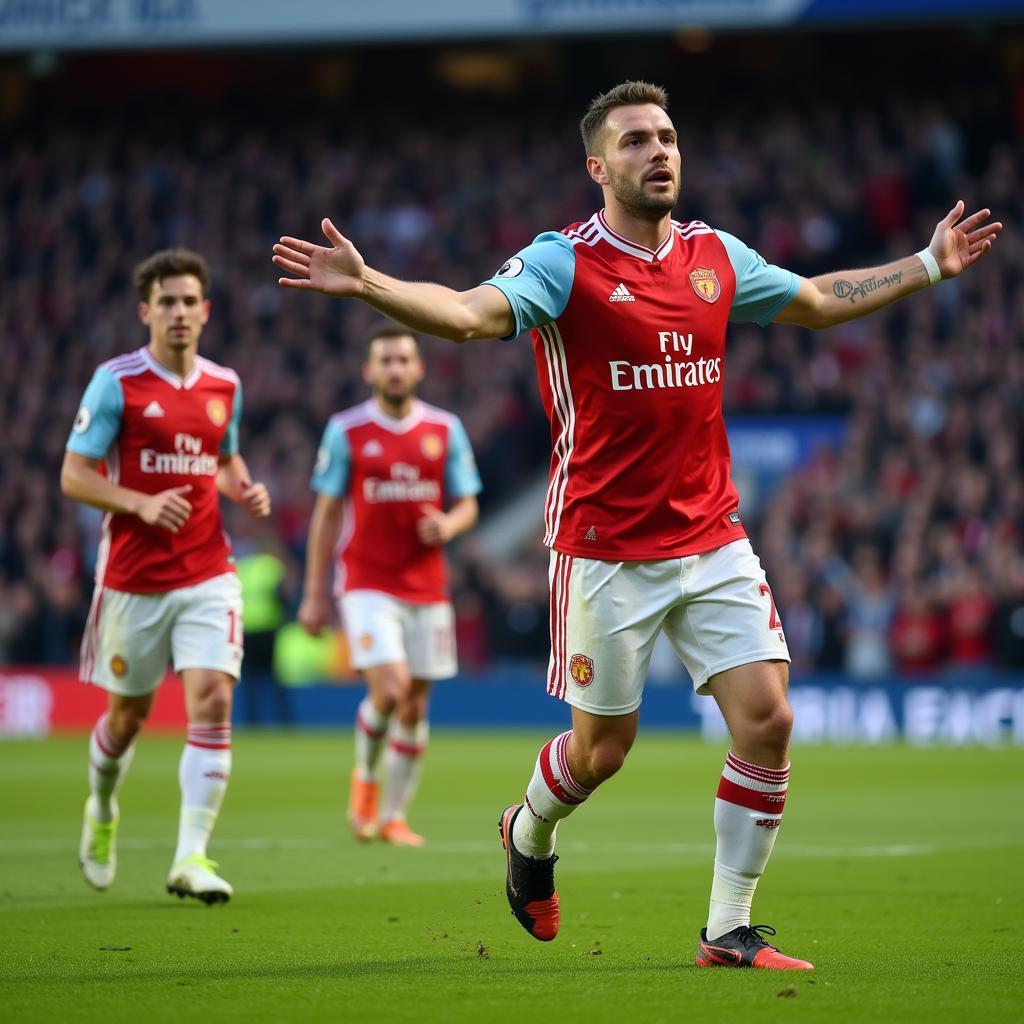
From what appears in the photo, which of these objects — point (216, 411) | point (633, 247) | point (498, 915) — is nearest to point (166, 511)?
point (216, 411)

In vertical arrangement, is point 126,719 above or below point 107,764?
above

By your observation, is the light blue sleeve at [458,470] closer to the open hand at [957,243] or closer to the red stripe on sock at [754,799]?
the open hand at [957,243]

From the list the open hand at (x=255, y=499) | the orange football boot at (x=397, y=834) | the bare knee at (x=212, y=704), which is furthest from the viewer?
the orange football boot at (x=397, y=834)

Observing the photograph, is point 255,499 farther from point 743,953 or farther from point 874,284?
point 743,953

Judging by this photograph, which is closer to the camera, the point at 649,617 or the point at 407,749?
the point at 649,617

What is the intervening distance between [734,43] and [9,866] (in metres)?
25.5

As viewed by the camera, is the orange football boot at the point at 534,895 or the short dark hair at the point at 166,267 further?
the short dark hair at the point at 166,267

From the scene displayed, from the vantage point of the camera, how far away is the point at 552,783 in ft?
21.5

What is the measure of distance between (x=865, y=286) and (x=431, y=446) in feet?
17.6

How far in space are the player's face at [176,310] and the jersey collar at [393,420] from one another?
3.16 metres

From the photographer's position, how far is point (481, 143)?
31609 mm

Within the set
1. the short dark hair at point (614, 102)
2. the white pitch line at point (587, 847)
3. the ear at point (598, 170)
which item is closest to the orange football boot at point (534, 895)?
the ear at point (598, 170)

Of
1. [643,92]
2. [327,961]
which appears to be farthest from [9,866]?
[643,92]

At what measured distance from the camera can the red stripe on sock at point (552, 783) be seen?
6.55 meters
